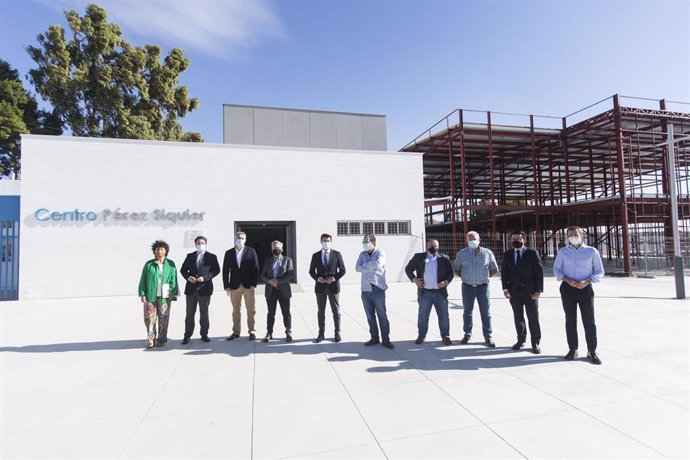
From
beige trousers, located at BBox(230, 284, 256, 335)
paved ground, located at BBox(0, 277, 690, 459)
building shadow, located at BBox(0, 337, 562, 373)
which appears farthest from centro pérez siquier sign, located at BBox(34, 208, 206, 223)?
beige trousers, located at BBox(230, 284, 256, 335)

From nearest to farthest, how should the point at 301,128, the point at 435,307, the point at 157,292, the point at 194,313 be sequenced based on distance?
1. the point at 435,307
2. the point at 157,292
3. the point at 194,313
4. the point at 301,128

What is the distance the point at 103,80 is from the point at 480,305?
25.8 m

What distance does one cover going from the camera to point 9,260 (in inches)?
433

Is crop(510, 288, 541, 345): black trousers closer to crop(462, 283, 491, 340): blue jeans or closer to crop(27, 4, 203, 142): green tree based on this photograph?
crop(462, 283, 491, 340): blue jeans

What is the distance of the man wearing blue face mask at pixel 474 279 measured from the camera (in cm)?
534

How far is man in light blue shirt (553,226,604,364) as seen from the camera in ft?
14.7

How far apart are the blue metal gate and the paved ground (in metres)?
6.39

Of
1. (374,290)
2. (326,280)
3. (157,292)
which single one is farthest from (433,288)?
(157,292)

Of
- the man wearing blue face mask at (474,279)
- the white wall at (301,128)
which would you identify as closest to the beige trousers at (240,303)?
the man wearing blue face mask at (474,279)

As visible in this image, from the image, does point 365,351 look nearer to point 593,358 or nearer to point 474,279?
point 474,279

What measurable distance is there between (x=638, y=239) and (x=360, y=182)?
557 inches

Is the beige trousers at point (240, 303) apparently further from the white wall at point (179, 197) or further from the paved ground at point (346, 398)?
the white wall at point (179, 197)

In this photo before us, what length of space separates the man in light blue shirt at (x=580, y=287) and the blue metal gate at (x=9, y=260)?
14480mm

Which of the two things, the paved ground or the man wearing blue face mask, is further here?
the man wearing blue face mask
